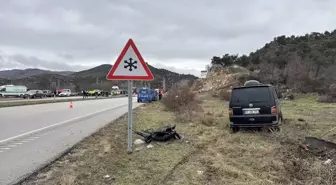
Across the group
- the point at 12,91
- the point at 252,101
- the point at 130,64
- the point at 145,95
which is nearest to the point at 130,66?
the point at 130,64

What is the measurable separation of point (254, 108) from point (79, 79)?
11654 cm

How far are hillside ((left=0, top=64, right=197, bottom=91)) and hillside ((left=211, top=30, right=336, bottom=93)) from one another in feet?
57.6

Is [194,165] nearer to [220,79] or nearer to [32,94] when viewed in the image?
[32,94]

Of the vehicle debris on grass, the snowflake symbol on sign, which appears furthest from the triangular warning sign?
the vehicle debris on grass

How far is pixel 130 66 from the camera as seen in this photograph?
7.72 meters

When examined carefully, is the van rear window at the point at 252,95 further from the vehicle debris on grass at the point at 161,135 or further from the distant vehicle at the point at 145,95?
the distant vehicle at the point at 145,95

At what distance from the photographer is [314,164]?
682 cm

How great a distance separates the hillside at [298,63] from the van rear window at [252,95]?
37.8m

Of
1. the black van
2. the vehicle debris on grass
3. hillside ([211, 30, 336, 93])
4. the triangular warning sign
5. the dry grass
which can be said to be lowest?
the dry grass

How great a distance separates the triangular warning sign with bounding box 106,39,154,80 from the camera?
7648 millimetres

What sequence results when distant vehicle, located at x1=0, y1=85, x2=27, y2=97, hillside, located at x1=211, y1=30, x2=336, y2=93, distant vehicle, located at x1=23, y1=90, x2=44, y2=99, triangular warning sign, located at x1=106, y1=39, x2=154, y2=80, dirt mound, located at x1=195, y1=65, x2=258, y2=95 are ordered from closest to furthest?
triangular warning sign, located at x1=106, y1=39, x2=154, y2=80
hillside, located at x1=211, y1=30, x2=336, y2=93
distant vehicle, located at x1=23, y1=90, x2=44, y2=99
distant vehicle, located at x1=0, y1=85, x2=27, y2=97
dirt mound, located at x1=195, y1=65, x2=258, y2=95

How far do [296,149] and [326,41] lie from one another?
8702 cm

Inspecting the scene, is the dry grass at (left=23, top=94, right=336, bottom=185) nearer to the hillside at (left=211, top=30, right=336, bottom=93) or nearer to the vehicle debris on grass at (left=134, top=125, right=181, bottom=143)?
the vehicle debris on grass at (left=134, top=125, right=181, bottom=143)

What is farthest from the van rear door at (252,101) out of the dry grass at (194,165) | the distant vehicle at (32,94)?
the distant vehicle at (32,94)
